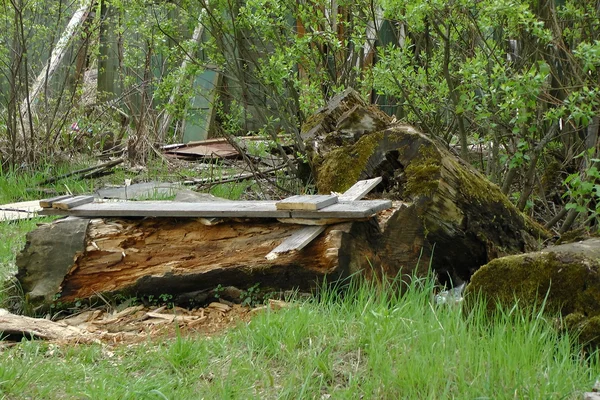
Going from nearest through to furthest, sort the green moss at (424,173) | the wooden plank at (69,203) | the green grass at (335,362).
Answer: the green grass at (335,362), the green moss at (424,173), the wooden plank at (69,203)

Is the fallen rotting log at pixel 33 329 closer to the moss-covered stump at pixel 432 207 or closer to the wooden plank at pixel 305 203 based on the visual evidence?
the wooden plank at pixel 305 203

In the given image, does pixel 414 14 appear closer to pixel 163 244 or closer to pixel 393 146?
pixel 393 146

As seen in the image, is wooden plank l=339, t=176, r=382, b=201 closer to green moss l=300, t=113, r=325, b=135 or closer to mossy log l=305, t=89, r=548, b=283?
mossy log l=305, t=89, r=548, b=283

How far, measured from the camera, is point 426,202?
5.63 metres

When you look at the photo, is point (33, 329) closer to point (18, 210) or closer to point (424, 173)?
point (424, 173)

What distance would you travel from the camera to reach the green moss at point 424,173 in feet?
18.7

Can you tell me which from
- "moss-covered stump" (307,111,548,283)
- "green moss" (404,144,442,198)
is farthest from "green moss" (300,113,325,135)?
"green moss" (404,144,442,198)

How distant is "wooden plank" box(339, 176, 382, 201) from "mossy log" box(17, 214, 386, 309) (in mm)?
341

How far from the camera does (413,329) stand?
3990 mm

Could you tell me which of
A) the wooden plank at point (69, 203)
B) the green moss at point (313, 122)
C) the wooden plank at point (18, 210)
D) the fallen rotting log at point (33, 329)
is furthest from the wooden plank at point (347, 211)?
the wooden plank at point (18, 210)

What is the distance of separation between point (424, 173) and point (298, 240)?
1.26 m

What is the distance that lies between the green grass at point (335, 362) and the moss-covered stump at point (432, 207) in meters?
1.14

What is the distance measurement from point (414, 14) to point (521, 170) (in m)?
2.26

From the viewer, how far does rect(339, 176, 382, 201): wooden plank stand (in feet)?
18.3
